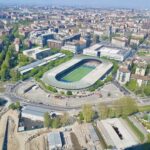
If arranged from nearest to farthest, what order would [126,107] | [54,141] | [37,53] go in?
[54,141] < [126,107] < [37,53]

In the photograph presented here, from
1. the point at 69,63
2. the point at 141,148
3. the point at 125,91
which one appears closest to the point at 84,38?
the point at 69,63

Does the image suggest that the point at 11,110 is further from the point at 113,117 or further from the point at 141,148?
the point at 141,148

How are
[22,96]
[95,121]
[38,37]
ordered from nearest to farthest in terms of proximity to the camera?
[95,121]
[22,96]
[38,37]

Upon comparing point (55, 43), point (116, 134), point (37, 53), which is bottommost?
point (116, 134)

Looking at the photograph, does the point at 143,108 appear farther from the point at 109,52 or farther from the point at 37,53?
the point at 37,53

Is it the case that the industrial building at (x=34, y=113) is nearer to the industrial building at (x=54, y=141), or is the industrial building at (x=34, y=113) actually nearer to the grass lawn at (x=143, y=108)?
the industrial building at (x=54, y=141)

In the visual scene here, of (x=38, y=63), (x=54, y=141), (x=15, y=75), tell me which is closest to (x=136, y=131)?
(x=54, y=141)

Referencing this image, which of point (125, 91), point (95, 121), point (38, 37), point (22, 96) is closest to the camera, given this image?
point (95, 121)
